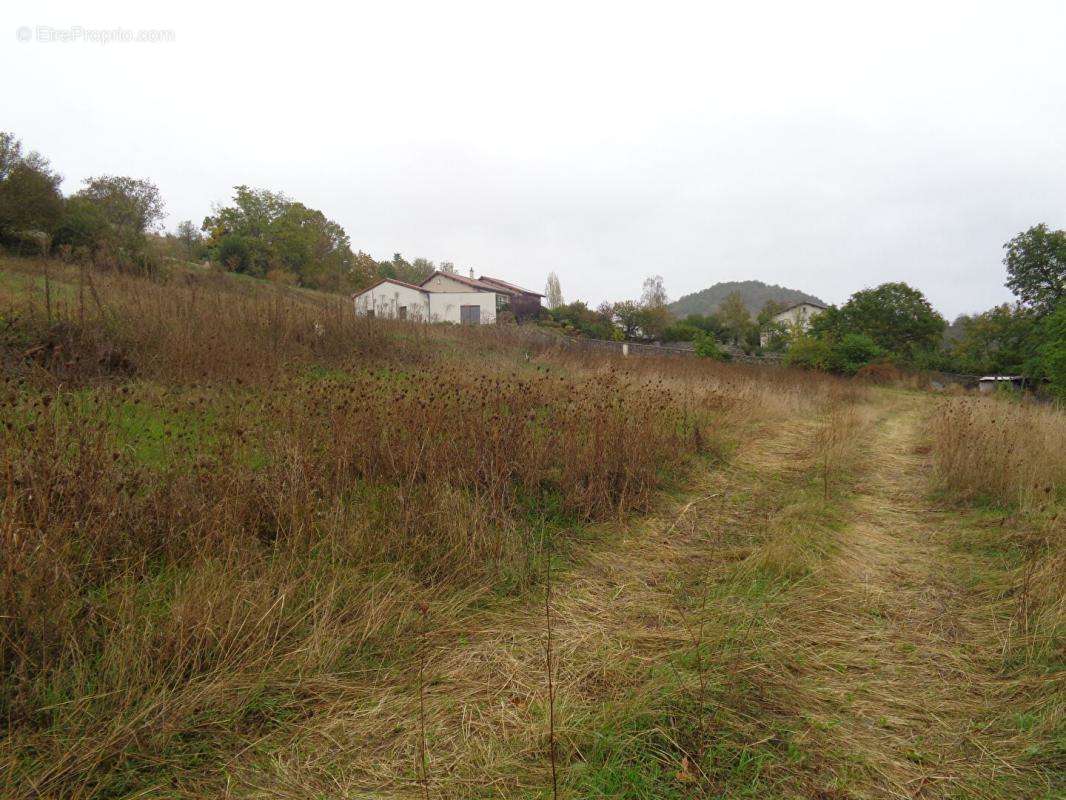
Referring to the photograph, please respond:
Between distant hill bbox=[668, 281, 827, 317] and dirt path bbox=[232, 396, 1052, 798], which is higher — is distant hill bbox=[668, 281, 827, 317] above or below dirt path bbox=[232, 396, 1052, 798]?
above

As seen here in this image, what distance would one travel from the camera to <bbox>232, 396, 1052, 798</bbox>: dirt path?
1866 millimetres

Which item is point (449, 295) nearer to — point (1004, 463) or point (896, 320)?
point (896, 320)

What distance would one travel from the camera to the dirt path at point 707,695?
73.5 inches

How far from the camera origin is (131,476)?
3248 mm

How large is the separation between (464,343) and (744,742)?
11.7 metres

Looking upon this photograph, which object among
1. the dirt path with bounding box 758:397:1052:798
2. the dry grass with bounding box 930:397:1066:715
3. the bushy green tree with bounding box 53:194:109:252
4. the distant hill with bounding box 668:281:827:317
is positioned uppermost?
the distant hill with bounding box 668:281:827:317

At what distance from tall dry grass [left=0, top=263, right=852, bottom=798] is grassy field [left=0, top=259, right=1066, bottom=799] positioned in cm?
2

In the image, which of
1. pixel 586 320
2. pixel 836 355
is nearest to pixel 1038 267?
pixel 836 355

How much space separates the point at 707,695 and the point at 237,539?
2396 mm

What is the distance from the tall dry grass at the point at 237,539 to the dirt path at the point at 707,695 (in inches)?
11.8

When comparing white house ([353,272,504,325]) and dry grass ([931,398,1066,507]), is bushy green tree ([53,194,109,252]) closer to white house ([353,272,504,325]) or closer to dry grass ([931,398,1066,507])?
white house ([353,272,504,325])

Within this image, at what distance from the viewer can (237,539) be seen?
9.47 feet

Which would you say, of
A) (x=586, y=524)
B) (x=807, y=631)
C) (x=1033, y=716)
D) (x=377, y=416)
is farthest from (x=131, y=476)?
(x=1033, y=716)

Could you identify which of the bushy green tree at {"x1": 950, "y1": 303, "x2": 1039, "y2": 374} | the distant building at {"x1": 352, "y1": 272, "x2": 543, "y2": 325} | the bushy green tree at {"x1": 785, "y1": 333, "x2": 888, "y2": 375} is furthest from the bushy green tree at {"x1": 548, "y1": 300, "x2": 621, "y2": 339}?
the bushy green tree at {"x1": 950, "y1": 303, "x2": 1039, "y2": 374}
